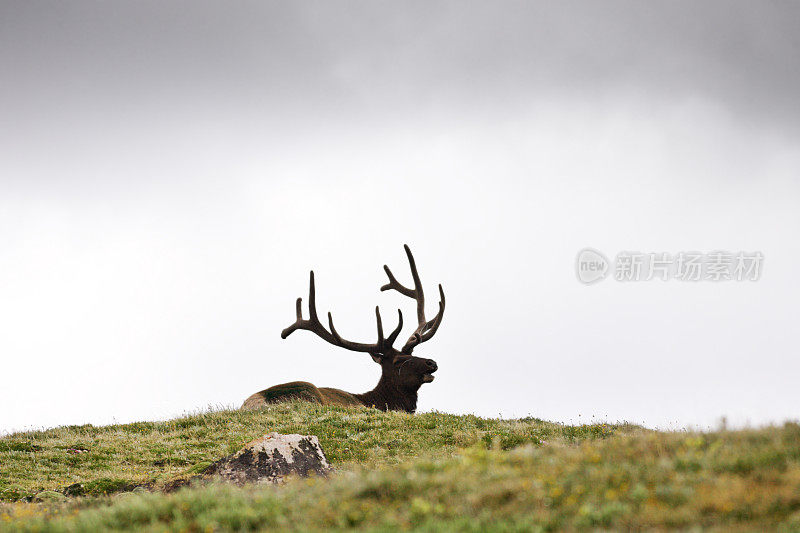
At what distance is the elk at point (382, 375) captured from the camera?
2008 cm

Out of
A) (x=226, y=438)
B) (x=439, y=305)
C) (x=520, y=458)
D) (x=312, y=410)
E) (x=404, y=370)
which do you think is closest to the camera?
(x=520, y=458)

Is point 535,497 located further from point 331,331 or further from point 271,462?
point 331,331

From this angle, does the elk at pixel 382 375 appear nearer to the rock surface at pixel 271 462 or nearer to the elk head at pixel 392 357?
the elk head at pixel 392 357

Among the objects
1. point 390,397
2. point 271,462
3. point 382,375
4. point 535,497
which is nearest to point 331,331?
point 382,375

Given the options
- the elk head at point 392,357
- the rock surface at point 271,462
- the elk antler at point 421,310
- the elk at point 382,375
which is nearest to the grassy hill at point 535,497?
the rock surface at point 271,462

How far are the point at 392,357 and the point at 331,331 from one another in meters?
2.29

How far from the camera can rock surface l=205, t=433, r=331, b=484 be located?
10.4 meters

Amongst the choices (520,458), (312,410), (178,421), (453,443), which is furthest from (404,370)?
(520,458)

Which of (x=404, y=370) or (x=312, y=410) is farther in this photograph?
(x=404, y=370)

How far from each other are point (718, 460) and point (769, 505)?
0.93 metres

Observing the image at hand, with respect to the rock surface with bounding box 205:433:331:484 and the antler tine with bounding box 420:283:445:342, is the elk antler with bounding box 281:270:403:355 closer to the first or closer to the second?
the antler tine with bounding box 420:283:445:342

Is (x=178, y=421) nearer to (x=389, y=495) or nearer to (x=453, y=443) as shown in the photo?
(x=453, y=443)

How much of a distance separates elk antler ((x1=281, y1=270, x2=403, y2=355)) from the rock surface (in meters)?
9.01

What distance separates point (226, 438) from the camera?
647 inches
